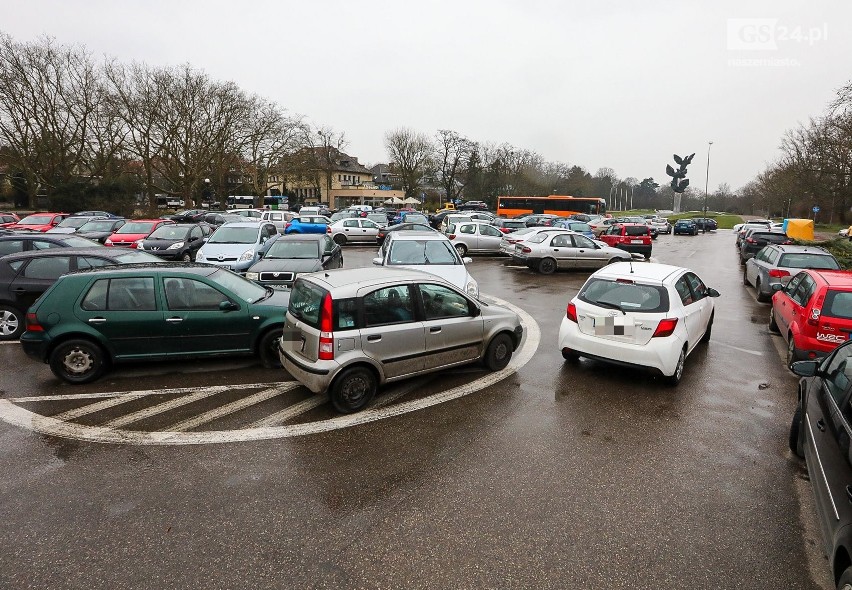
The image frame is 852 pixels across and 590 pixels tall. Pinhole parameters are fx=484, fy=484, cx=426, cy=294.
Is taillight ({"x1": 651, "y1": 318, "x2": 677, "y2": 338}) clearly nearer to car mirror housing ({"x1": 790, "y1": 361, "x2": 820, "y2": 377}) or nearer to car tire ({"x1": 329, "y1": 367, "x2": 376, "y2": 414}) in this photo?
car mirror housing ({"x1": 790, "y1": 361, "x2": 820, "y2": 377})

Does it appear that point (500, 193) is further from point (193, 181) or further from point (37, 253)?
point (37, 253)

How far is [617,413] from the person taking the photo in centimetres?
572

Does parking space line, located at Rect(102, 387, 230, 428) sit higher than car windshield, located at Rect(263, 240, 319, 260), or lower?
lower

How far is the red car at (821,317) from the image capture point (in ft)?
20.6

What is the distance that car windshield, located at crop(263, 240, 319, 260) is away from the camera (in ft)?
40.1

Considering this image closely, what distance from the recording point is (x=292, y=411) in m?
5.68

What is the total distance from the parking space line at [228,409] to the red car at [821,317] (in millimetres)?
6933

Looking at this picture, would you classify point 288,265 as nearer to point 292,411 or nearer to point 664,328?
point 292,411

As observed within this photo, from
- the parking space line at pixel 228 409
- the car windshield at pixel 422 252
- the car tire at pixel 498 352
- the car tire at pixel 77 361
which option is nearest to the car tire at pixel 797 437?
the car tire at pixel 498 352

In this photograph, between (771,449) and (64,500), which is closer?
(64,500)

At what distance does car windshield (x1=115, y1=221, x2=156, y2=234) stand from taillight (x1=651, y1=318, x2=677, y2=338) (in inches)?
758

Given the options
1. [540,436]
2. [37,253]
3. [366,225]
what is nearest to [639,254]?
[366,225]

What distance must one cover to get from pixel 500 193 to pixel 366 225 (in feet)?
162

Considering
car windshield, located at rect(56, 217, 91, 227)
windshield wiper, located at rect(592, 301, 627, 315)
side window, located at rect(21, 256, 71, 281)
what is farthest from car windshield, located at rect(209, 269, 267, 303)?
car windshield, located at rect(56, 217, 91, 227)
